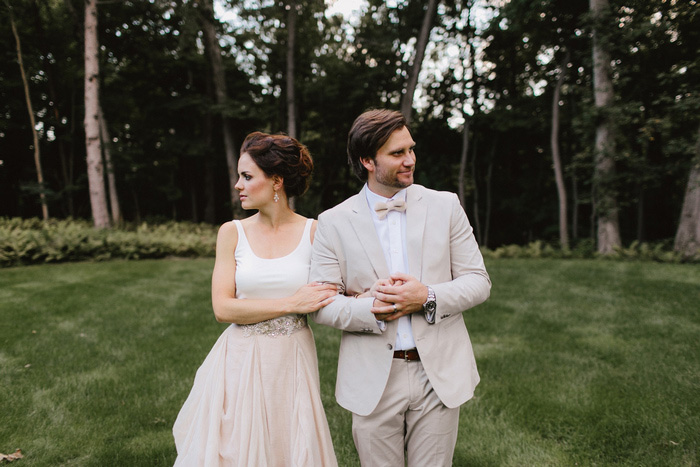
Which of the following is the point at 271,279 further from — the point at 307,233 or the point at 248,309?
the point at 307,233

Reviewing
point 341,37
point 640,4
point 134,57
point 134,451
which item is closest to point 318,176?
point 341,37

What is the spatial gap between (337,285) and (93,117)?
14769 mm

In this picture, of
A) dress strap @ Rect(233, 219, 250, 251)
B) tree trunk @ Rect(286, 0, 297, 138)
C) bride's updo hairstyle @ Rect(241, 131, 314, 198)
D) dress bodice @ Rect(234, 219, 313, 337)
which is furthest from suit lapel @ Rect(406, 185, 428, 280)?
tree trunk @ Rect(286, 0, 297, 138)

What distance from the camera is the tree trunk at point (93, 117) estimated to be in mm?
13938

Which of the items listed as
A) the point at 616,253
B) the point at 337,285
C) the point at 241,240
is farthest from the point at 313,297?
the point at 616,253

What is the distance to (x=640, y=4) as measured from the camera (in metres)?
12.6

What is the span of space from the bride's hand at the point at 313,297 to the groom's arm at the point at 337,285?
0.03 meters

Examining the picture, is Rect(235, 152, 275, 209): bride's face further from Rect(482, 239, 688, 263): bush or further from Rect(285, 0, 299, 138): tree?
Rect(285, 0, 299, 138): tree

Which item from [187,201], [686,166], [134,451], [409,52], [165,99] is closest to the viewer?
[134,451]

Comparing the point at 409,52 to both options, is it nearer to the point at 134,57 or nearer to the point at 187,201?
the point at 134,57

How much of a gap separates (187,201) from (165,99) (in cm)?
702

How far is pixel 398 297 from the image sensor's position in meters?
1.98

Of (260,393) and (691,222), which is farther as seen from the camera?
(691,222)

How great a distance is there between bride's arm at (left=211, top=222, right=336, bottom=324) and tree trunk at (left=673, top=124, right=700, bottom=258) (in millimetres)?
12262
